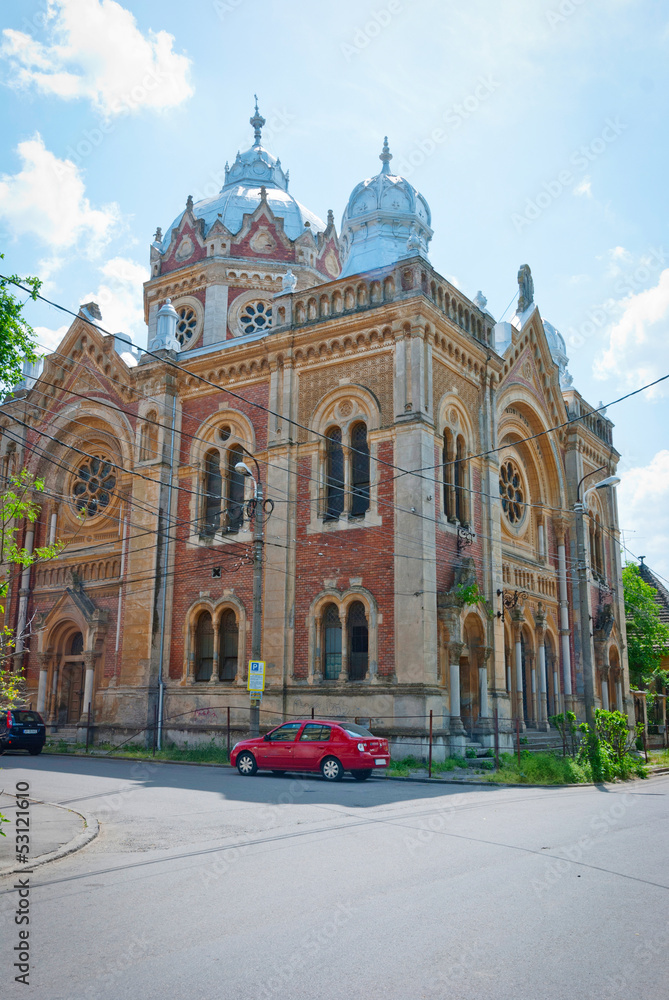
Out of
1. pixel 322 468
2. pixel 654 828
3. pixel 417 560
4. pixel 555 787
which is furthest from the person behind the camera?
pixel 322 468

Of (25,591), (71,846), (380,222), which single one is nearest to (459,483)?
(380,222)

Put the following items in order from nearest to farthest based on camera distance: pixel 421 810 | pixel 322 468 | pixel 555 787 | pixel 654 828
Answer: pixel 654 828 < pixel 421 810 < pixel 555 787 < pixel 322 468

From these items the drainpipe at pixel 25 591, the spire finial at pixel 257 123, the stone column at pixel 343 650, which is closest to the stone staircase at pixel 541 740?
the stone column at pixel 343 650

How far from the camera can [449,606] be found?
21656mm

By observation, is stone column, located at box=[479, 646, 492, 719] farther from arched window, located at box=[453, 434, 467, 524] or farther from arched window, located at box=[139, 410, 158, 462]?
arched window, located at box=[139, 410, 158, 462]

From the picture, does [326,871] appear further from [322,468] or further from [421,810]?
[322,468]

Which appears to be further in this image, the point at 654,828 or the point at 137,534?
the point at 137,534

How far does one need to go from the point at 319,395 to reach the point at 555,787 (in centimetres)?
1224

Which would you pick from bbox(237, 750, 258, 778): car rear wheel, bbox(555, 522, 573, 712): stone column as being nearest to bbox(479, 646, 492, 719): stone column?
bbox(555, 522, 573, 712): stone column

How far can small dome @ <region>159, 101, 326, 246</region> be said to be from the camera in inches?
1371

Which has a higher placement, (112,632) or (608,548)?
(608,548)

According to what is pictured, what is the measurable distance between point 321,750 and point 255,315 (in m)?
20.0

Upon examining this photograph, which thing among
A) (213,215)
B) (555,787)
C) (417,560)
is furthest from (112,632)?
(213,215)

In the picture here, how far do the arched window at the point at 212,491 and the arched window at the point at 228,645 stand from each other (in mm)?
2694
